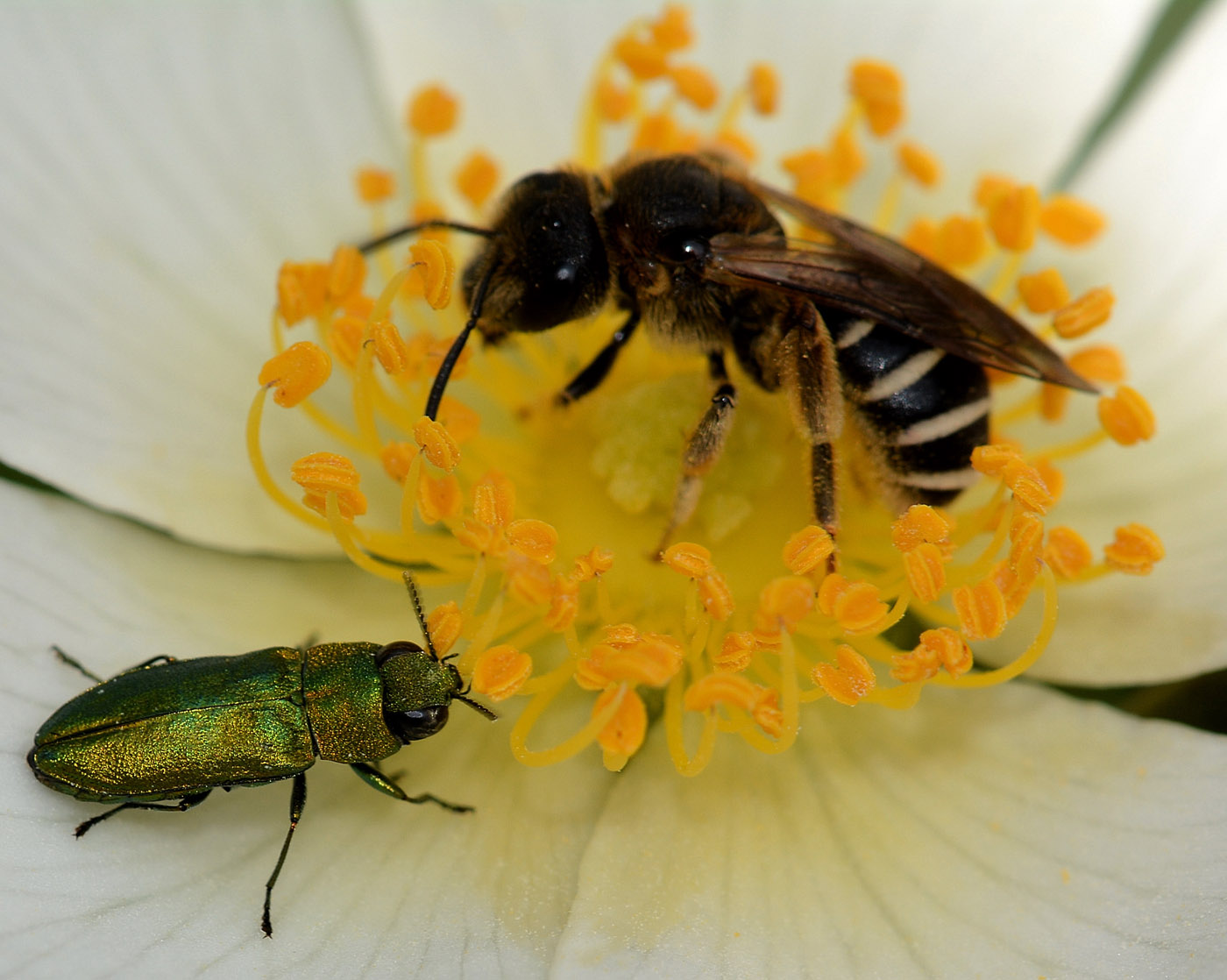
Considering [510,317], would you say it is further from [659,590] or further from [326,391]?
[326,391]

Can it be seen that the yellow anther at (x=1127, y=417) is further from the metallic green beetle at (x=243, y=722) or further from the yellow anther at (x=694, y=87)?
the metallic green beetle at (x=243, y=722)

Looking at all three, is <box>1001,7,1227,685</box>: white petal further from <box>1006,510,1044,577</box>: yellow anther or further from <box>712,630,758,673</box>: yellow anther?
<box>712,630,758,673</box>: yellow anther

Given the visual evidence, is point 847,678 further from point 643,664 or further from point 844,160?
point 844,160

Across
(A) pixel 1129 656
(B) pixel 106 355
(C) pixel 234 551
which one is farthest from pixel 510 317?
(A) pixel 1129 656

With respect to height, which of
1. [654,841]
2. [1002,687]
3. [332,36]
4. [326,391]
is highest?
[332,36]

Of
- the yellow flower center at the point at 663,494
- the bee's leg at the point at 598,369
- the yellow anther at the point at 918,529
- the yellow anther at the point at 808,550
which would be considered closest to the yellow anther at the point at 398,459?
the yellow flower center at the point at 663,494

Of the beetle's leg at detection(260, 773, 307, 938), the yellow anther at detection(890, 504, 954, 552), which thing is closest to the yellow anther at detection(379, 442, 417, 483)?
the beetle's leg at detection(260, 773, 307, 938)
